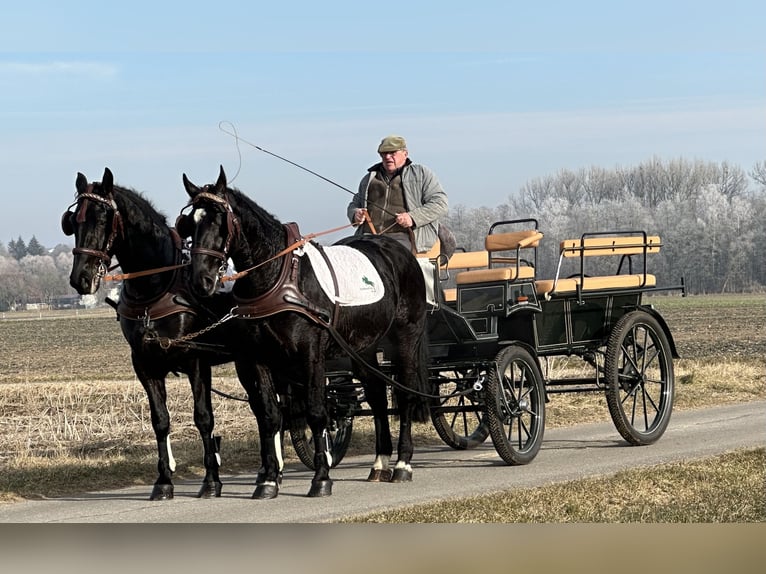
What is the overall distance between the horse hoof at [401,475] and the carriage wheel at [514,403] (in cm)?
85

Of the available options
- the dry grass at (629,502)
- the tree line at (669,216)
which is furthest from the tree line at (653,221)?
the dry grass at (629,502)

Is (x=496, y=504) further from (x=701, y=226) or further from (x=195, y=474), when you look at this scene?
(x=701, y=226)

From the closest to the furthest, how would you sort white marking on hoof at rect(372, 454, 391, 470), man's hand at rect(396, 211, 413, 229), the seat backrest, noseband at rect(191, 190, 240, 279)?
noseband at rect(191, 190, 240, 279) < white marking on hoof at rect(372, 454, 391, 470) < man's hand at rect(396, 211, 413, 229) < the seat backrest

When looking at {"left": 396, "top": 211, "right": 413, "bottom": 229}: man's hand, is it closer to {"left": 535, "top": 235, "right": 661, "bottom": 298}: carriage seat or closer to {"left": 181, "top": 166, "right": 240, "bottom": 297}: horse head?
{"left": 535, "top": 235, "right": 661, "bottom": 298}: carriage seat

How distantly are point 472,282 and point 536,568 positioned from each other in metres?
4.41

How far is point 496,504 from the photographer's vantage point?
330 inches

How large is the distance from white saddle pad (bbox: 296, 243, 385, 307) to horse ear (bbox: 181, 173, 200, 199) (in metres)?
0.99

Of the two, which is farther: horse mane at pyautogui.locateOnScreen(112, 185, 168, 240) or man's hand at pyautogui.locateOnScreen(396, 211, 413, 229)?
man's hand at pyautogui.locateOnScreen(396, 211, 413, 229)

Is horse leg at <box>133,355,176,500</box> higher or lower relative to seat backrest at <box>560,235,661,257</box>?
lower

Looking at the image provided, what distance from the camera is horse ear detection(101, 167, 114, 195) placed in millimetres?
8891

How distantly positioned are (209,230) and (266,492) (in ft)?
7.05

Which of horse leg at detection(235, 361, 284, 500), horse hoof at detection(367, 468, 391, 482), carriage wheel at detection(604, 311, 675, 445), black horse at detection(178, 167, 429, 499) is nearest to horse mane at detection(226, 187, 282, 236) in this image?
black horse at detection(178, 167, 429, 499)

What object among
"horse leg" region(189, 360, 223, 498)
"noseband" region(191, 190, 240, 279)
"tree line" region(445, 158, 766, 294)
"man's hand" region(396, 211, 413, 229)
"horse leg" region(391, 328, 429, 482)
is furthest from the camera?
"tree line" region(445, 158, 766, 294)

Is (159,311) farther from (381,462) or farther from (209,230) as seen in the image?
(381,462)
